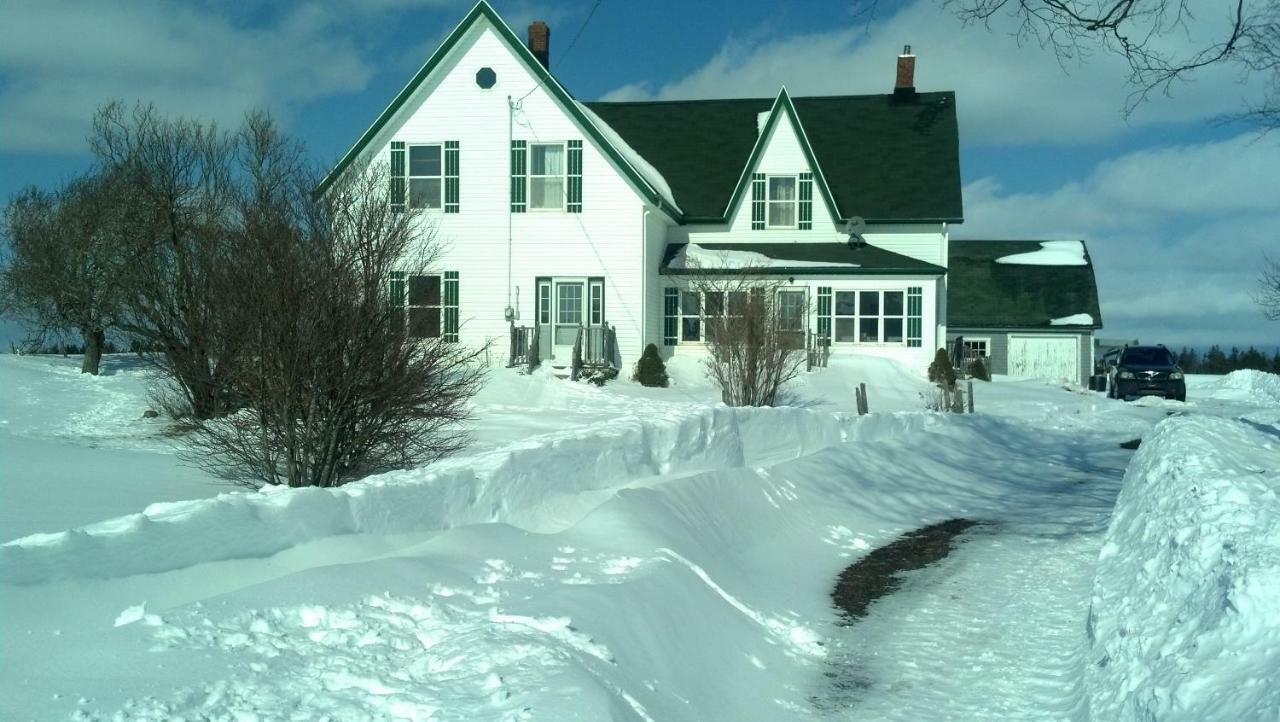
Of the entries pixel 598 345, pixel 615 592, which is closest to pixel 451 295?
Result: pixel 598 345

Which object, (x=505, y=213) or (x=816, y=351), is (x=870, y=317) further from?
(x=505, y=213)

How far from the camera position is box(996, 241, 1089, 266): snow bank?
4750 centimetres

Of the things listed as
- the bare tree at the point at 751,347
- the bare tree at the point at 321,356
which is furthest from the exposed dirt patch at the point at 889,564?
the bare tree at the point at 751,347

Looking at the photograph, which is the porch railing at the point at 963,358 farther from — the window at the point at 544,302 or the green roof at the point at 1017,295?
the window at the point at 544,302

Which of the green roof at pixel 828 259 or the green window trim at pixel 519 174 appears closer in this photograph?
the green window trim at pixel 519 174

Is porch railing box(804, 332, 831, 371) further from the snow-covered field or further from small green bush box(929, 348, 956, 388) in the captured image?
the snow-covered field

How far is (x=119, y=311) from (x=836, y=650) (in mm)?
17205

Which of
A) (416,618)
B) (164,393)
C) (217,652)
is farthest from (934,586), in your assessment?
(164,393)

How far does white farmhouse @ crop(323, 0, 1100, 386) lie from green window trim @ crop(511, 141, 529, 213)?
38mm

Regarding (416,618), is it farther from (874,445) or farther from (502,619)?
(874,445)

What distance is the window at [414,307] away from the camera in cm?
1163

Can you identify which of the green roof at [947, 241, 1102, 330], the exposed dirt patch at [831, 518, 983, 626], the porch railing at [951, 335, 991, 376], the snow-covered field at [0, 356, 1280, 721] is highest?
the green roof at [947, 241, 1102, 330]

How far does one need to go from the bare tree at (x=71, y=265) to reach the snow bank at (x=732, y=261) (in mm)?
14290

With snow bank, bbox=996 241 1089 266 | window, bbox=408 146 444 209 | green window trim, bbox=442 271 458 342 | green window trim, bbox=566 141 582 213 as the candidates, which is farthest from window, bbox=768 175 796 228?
snow bank, bbox=996 241 1089 266
